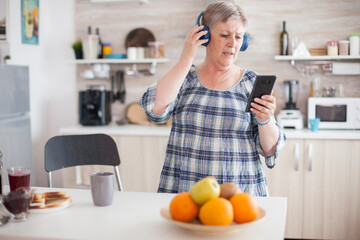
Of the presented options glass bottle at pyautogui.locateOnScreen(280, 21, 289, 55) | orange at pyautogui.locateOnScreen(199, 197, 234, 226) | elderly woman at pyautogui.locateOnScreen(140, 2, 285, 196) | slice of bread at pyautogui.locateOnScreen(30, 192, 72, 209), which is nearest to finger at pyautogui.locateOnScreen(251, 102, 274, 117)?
elderly woman at pyautogui.locateOnScreen(140, 2, 285, 196)

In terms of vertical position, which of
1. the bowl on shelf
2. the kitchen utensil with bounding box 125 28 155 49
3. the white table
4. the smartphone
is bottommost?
the white table

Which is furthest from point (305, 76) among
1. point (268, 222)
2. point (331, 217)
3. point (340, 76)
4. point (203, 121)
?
point (268, 222)

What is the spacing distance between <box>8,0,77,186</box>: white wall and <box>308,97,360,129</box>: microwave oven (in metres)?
2.29

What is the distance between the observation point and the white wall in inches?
172

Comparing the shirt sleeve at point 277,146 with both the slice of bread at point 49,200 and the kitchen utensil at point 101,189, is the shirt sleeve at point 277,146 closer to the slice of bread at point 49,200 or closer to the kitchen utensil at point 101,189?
the kitchen utensil at point 101,189

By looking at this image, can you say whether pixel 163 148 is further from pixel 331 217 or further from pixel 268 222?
pixel 268 222

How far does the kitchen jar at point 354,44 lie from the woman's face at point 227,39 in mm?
2215

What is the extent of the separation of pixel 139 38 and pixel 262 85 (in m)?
2.81

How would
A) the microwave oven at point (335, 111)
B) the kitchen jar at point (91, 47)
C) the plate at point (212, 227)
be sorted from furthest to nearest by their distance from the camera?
the kitchen jar at point (91, 47)
the microwave oven at point (335, 111)
the plate at point (212, 227)

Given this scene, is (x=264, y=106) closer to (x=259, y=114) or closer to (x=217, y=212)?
(x=259, y=114)

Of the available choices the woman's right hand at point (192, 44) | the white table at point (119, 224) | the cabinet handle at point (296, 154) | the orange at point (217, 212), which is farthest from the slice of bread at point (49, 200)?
the cabinet handle at point (296, 154)

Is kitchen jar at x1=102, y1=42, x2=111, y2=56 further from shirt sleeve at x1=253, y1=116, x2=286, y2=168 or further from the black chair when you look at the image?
shirt sleeve at x1=253, y1=116, x2=286, y2=168

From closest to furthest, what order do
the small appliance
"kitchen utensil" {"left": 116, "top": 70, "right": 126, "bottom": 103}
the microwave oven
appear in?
the microwave oven → the small appliance → "kitchen utensil" {"left": 116, "top": 70, "right": 126, "bottom": 103}

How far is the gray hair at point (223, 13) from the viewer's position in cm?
179
